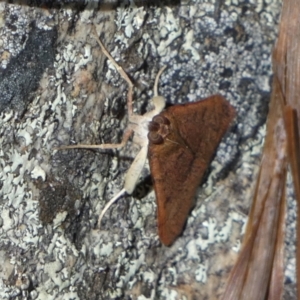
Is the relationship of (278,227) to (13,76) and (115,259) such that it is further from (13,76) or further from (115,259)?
(13,76)

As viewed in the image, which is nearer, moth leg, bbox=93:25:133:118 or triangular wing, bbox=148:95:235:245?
moth leg, bbox=93:25:133:118

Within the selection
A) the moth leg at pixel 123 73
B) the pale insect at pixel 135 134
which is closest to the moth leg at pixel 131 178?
the pale insect at pixel 135 134

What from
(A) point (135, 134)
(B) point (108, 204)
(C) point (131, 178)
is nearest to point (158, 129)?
(A) point (135, 134)

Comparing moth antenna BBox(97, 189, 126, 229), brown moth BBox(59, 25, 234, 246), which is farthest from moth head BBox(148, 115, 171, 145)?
moth antenna BBox(97, 189, 126, 229)

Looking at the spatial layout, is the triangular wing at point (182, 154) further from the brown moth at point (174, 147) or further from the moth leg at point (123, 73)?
the moth leg at point (123, 73)

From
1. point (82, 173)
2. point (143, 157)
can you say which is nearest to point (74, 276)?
point (82, 173)

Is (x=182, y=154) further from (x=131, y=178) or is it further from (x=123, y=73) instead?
(x=123, y=73)

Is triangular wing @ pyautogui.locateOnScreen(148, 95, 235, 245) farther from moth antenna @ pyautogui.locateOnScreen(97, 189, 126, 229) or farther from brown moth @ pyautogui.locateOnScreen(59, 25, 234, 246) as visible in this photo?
moth antenna @ pyautogui.locateOnScreen(97, 189, 126, 229)
